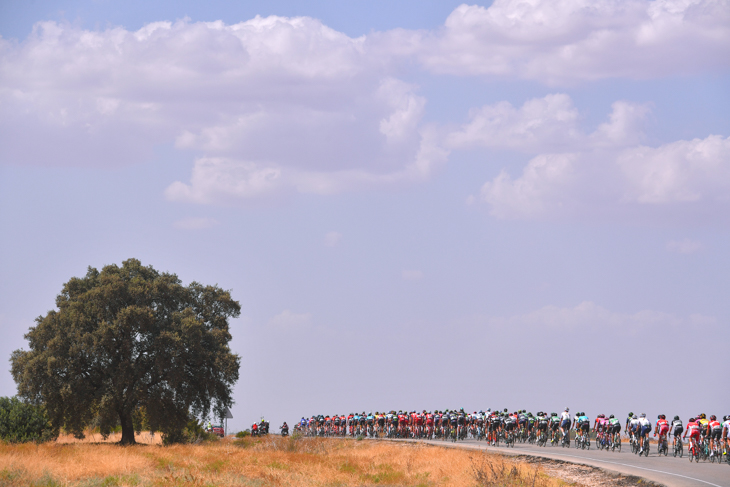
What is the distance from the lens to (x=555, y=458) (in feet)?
103

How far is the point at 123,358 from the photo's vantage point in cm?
4312

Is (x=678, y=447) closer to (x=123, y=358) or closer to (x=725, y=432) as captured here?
(x=725, y=432)

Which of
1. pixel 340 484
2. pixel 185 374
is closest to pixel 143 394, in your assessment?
pixel 185 374

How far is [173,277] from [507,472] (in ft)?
91.6

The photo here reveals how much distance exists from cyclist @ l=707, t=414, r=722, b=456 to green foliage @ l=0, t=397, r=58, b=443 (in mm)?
33444

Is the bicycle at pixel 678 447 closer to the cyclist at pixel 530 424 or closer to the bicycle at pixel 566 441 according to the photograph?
the bicycle at pixel 566 441

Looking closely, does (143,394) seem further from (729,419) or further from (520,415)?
(729,419)

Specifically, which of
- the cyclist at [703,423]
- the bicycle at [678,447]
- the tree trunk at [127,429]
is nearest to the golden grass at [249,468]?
the cyclist at [703,423]

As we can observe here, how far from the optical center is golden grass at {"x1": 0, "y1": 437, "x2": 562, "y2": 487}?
24516 millimetres

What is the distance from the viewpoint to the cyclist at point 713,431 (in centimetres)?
2876

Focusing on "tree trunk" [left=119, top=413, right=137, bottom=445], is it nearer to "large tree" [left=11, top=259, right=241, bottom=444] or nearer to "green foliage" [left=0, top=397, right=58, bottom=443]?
"large tree" [left=11, top=259, right=241, bottom=444]

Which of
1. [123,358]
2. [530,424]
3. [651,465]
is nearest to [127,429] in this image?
[123,358]

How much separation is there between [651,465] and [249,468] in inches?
613

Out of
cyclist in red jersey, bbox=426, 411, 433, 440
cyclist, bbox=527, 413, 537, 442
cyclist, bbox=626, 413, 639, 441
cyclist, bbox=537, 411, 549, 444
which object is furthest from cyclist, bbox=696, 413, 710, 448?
cyclist in red jersey, bbox=426, 411, 433, 440
